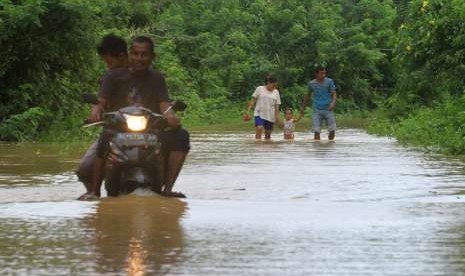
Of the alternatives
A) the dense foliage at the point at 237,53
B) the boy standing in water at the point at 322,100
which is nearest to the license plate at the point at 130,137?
the dense foliage at the point at 237,53

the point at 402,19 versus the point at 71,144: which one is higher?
the point at 402,19

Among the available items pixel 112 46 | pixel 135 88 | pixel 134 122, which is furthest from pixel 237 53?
pixel 134 122

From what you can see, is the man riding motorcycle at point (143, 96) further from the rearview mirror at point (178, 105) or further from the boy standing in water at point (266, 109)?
the boy standing in water at point (266, 109)

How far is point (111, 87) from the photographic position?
9.13 m

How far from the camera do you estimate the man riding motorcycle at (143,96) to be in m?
9.02

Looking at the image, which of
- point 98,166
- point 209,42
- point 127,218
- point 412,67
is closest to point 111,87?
point 98,166

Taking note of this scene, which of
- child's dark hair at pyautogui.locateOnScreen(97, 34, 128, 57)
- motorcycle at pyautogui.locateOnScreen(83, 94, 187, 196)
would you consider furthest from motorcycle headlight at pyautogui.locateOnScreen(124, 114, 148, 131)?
child's dark hair at pyautogui.locateOnScreen(97, 34, 128, 57)

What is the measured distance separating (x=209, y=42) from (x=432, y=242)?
36.3 meters

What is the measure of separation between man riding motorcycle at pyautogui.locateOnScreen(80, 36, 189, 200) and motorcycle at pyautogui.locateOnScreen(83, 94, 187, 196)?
195mm

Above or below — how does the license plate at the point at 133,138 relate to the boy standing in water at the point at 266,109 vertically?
above

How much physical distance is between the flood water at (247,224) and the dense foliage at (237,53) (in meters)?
5.27

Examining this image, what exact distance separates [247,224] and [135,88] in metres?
2.34

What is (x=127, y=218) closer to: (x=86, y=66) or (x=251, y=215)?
(x=251, y=215)

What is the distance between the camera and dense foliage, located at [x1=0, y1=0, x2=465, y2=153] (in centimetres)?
1997
